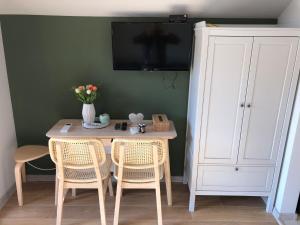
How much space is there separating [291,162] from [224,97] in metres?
0.84

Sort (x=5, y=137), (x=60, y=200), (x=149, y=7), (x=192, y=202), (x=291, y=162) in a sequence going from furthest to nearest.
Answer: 1. (x=5, y=137)
2. (x=192, y=202)
3. (x=149, y=7)
4. (x=291, y=162)
5. (x=60, y=200)

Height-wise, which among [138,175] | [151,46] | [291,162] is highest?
[151,46]

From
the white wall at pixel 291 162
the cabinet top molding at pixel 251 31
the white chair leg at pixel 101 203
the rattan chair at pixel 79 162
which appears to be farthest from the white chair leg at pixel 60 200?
the white wall at pixel 291 162

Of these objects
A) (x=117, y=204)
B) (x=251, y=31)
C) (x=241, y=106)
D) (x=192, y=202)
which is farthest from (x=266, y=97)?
(x=117, y=204)

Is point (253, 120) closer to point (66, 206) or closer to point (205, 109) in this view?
point (205, 109)

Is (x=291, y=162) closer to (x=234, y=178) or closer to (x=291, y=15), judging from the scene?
(x=234, y=178)

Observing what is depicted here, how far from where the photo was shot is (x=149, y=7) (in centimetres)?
224

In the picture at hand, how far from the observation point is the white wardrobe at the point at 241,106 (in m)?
1.95

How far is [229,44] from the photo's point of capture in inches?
77.1

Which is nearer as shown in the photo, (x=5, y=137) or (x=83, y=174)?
(x=83, y=174)

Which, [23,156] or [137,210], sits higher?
[23,156]

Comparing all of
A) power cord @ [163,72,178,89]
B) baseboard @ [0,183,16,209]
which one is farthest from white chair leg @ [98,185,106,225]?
power cord @ [163,72,178,89]

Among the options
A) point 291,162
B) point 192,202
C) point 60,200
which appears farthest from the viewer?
point 192,202

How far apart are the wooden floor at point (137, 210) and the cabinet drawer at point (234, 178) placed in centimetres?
25
